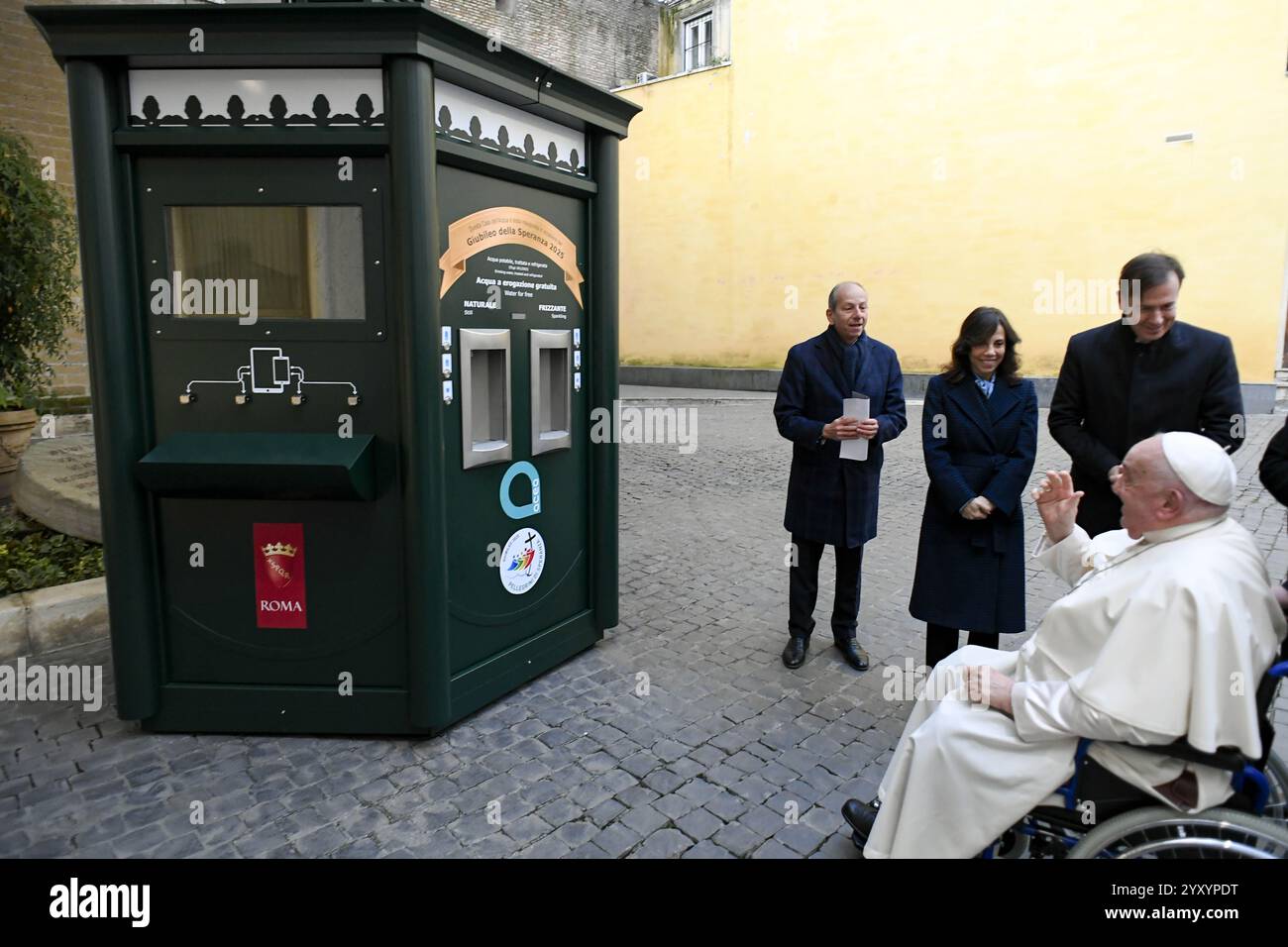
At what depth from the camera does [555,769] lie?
3436 millimetres

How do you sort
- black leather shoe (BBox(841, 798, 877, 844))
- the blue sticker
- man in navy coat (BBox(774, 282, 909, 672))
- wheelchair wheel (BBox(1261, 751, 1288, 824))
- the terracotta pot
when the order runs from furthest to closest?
the terracotta pot < man in navy coat (BBox(774, 282, 909, 672)) < the blue sticker < black leather shoe (BBox(841, 798, 877, 844)) < wheelchair wheel (BBox(1261, 751, 1288, 824))

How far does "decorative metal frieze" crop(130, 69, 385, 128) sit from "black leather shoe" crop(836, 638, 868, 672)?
130 inches

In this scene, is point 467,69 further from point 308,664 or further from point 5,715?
point 5,715

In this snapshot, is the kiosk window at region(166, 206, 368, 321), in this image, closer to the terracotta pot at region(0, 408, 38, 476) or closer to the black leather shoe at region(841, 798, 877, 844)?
the black leather shoe at region(841, 798, 877, 844)

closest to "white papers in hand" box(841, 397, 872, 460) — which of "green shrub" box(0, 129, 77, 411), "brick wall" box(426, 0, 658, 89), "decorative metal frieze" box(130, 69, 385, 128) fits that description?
"decorative metal frieze" box(130, 69, 385, 128)

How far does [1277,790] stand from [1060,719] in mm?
810

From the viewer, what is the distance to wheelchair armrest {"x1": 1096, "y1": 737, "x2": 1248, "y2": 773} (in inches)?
82.0

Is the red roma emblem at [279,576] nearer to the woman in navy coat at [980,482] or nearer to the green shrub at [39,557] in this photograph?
the green shrub at [39,557]

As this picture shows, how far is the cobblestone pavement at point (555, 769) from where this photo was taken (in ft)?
9.76

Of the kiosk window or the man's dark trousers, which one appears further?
the man's dark trousers

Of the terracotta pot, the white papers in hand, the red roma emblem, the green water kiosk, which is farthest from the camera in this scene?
the terracotta pot

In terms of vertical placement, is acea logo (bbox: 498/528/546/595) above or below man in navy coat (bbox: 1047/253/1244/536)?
below

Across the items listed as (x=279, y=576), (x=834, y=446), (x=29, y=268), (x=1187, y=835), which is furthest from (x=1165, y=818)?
(x=29, y=268)
